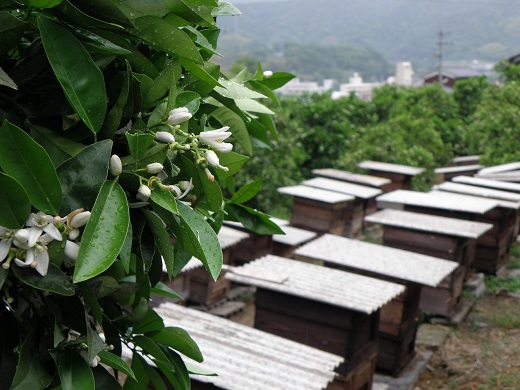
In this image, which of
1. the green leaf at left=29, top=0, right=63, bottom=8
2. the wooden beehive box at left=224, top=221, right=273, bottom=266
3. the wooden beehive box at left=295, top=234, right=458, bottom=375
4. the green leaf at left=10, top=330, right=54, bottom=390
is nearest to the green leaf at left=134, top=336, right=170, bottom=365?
the green leaf at left=10, top=330, right=54, bottom=390

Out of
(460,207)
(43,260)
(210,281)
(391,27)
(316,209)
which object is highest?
(391,27)

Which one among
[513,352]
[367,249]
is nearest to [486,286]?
[513,352]

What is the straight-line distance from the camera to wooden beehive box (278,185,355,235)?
9.39 m

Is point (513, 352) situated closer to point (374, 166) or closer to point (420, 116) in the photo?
point (374, 166)

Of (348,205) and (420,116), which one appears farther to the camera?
(420,116)

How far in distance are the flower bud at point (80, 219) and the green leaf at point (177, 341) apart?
511 millimetres

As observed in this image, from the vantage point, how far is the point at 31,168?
767 mm

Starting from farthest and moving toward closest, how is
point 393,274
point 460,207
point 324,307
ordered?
point 460,207, point 393,274, point 324,307

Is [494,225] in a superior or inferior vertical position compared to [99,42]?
inferior

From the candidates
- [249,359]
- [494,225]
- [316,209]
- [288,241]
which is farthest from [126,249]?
[316,209]

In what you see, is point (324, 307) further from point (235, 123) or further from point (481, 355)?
point (235, 123)

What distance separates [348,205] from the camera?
1016cm

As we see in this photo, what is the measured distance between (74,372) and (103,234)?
239mm

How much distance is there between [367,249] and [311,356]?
9.43 feet
